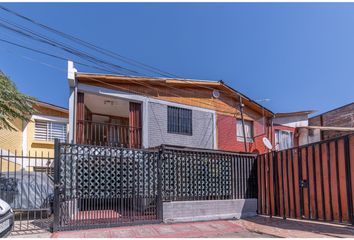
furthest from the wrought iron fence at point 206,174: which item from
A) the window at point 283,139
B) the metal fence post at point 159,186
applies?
the window at point 283,139

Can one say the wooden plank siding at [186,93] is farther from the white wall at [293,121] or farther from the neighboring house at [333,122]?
the neighboring house at [333,122]

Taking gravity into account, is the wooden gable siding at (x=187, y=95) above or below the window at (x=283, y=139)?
above

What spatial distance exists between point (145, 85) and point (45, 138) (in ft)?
27.4

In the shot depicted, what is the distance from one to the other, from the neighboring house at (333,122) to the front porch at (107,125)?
35.4 ft

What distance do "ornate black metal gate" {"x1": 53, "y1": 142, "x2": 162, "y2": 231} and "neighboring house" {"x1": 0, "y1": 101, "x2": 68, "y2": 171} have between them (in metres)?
9.23

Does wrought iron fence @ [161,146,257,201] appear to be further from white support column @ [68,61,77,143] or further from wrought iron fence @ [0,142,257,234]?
white support column @ [68,61,77,143]

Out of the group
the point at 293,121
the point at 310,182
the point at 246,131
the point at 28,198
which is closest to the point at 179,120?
the point at 246,131

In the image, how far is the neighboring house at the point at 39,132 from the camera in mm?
16281

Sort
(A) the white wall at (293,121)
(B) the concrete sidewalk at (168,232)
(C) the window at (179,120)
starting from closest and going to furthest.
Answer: (B) the concrete sidewalk at (168,232) → (C) the window at (179,120) → (A) the white wall at (293,121)

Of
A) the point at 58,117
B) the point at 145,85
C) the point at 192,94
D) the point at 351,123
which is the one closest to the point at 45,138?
the point at 58,117

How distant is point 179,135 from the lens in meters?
13.4

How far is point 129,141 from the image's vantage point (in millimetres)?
12078

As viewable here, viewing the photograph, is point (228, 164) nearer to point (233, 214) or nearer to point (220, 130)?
point (233, 214)

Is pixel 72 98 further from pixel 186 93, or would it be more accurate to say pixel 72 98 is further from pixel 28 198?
pixel 186 93
